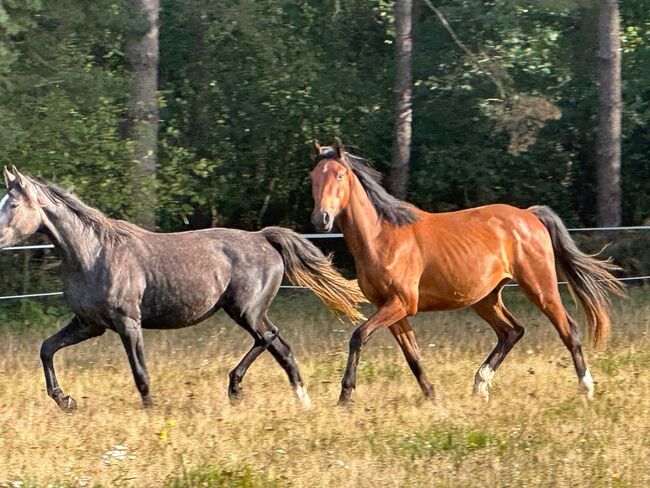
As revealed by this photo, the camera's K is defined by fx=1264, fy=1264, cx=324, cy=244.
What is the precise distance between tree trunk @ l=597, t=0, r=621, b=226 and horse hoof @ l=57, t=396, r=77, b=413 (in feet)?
37.9

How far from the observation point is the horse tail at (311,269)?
394 inches

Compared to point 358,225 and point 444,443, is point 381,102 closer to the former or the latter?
point 358,225

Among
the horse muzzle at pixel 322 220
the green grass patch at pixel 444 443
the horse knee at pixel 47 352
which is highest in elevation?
the horse muzzle at pixel 322 220

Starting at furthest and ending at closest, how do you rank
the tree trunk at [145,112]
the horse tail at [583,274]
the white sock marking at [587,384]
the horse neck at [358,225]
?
the tree trunk at [145,112] → the horse tail at [583,274] → the white sock marking at [587,384] → the horse neck at [358,225]

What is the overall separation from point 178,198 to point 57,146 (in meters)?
3.05

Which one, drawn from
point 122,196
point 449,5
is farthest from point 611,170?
point 122,196

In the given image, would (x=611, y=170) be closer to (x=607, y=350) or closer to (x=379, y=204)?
(x=607, y=350)

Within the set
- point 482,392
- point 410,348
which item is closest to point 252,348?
point 410,348

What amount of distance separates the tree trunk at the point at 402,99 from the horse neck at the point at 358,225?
9.63 m

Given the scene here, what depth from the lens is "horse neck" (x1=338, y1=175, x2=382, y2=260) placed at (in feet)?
30.2

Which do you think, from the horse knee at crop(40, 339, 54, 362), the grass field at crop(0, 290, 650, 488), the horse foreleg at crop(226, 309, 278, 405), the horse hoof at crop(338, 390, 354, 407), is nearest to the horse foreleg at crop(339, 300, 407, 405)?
the horse hoof at crop(338, 390, 354, 407)

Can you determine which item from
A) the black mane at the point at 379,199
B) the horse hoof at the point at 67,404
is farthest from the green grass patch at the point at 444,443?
the horse hoof at the point at 67,404

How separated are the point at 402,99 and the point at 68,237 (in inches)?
417

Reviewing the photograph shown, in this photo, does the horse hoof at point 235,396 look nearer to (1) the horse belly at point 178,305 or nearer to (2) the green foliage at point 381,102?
(1) the horse belly at point 178,305
